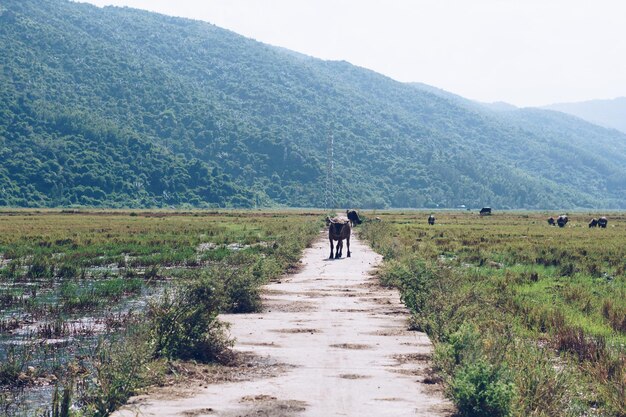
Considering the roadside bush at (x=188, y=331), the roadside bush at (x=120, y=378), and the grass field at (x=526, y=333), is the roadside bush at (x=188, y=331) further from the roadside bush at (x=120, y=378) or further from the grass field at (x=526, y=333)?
the grass field at (x=526, y=333)

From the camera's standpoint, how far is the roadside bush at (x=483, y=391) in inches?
355

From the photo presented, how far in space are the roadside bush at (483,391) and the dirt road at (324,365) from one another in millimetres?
475

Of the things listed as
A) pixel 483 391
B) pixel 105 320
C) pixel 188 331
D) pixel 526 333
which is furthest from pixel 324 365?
pixel 105 320

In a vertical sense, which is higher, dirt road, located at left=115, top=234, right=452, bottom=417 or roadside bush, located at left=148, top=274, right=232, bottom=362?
roadside bush, located at left=148, top=274, right=232, bottom=362

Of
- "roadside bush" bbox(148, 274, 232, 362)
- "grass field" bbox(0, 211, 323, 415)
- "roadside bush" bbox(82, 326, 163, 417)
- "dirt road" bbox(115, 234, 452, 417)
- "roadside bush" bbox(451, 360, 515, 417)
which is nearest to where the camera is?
"roadside bush" bbox(451, 360, 515, 417)

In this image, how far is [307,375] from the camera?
38.0 feet

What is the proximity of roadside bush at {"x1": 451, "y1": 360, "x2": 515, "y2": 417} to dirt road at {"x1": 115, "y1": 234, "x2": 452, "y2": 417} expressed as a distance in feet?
1.56

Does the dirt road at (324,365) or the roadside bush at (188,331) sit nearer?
the dirt road at (324,365)

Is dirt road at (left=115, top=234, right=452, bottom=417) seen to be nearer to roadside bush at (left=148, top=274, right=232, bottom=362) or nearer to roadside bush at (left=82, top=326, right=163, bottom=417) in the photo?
roadside bush at (left=82, top=326, right=163, bottom=417)

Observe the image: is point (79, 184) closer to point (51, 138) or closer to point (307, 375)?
point (51, 138)

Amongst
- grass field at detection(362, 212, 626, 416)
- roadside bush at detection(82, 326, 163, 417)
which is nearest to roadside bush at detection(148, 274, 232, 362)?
roadside bush at detection(82, 326, 163, 417)

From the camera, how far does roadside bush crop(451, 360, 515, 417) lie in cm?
901

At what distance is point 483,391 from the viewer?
9.13m

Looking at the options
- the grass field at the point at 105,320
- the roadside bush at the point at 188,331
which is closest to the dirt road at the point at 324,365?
the grass field at the point at 105,320
